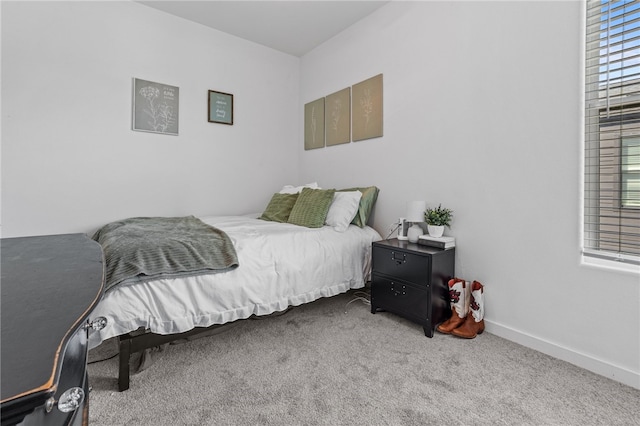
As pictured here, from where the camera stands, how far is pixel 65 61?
2697 mm

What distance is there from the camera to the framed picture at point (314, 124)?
12.2 feet

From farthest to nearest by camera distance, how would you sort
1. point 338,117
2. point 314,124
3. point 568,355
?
point 314,124 < point 338,117 < point 568,355

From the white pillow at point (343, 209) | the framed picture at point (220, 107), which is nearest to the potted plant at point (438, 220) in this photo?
the white pillow at point (343, 209)

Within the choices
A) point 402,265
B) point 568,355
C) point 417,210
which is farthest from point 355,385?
point 417,210

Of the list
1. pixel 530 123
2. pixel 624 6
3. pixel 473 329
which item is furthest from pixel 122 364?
pixel 624 6

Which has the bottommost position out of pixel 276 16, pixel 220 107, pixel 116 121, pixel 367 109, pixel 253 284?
pixel 253 284

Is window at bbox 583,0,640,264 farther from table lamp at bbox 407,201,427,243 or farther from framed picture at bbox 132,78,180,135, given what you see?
framed picture at bbox 132,78,180,135

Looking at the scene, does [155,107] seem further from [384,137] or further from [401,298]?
[401,298]

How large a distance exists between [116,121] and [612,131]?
12.3 feet

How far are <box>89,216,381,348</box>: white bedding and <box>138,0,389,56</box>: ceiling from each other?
211 centimetres

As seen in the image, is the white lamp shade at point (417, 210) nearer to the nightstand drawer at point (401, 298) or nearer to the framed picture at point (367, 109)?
the nightstand drawer at point (401, 298)

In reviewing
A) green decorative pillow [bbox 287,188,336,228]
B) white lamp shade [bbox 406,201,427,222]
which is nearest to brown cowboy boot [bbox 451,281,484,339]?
white lamp shade [bbox 406,201,427,222]

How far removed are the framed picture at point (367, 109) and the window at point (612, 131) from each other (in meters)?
1.54

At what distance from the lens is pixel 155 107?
3.13 m
